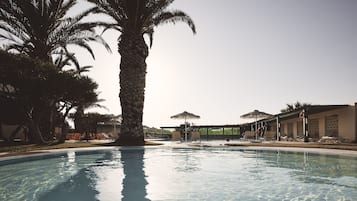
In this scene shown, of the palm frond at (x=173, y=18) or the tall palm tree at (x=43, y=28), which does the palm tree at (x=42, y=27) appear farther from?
the palm frond at (x=173, y=18)

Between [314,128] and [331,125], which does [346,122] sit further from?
[314,128]

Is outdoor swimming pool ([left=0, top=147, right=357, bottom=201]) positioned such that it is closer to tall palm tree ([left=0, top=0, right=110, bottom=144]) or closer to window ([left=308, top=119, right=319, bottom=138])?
tall palm tree ([left=0, top=0, right=110, bottom=144])

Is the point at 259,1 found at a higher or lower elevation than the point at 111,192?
higher

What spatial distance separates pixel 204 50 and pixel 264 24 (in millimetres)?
4891

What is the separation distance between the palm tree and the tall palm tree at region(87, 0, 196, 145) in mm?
2067

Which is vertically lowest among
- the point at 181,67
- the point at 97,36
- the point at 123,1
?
the point at 181,67

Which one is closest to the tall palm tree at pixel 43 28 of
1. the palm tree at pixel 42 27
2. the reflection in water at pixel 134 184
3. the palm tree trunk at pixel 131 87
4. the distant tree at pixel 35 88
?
the palm tree at pixel 42 27

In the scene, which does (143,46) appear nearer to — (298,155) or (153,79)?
(153,79)

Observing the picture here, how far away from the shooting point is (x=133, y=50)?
19.2 meters

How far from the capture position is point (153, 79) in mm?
24203

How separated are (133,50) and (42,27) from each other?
612 cm

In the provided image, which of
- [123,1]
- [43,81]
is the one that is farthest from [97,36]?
[43,81]

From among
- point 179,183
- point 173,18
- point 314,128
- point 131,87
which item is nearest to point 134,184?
point 179,183

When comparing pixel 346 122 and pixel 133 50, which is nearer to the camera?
pixel 133 50
